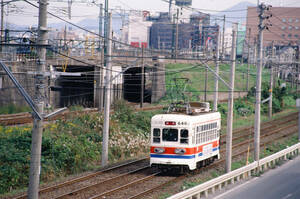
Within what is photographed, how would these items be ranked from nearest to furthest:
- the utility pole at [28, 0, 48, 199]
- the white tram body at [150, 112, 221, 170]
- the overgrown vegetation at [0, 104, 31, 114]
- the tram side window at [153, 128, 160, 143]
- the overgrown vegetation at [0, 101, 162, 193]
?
1. the utility pole at [28, 0, 48, 199]
2. the overgrown vegetation at [0, 101, 162, 193]
3. the white tram body at [150, 112, 221, 170]
4. the tram side window at [153, 128, 160, 143]
5. the overgrown vegetation at [0, 104, 31, 114]

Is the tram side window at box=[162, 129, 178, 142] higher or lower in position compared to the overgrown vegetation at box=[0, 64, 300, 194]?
higher

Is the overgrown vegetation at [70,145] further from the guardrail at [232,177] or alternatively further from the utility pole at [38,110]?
the guardrail at [232,177]

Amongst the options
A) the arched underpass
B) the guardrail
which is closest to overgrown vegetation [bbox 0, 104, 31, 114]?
the arched underpass

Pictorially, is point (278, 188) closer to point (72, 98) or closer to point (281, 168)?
point (281, 168)

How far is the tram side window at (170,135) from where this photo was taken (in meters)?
18.6

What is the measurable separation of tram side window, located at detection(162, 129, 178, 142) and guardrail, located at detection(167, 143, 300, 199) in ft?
8.53

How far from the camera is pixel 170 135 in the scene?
18672 mm

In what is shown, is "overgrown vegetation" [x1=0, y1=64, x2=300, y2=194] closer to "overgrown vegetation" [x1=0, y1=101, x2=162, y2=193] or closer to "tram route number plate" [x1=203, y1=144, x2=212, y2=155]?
"overgrown vegetation" [x1=0, y1=101, x2=162, y2=193]

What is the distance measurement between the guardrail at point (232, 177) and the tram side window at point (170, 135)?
2601 mm

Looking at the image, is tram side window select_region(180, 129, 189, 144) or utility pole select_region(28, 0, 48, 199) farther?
tram side window select_region(180, 129, 189, 144)

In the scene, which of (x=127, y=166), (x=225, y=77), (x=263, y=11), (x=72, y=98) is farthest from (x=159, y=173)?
(x=225, y=77)

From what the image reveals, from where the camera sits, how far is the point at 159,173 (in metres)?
19.8

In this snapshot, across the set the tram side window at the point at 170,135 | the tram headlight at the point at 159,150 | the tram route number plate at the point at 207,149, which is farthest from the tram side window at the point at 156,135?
the tram route number plate at the point at 207,149

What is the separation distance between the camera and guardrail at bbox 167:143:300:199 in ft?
49.8
